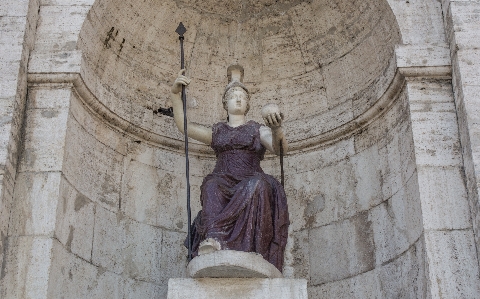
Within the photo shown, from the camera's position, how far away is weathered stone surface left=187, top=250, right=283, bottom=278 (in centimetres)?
632

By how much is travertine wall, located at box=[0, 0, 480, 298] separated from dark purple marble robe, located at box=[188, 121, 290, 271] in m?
1.11

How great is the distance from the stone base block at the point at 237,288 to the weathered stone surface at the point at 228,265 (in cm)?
5

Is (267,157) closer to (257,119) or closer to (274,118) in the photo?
(257,119)

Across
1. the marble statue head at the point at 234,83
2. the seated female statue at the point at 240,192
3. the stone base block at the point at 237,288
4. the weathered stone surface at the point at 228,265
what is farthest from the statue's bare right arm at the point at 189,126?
the stone base block at the point at 237,288

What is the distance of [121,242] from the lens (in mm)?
7863

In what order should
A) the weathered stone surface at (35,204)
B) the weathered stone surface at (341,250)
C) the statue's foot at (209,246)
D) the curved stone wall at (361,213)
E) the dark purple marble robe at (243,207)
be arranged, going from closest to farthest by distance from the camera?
the statue's foot at (209,246) → the dark purple marble robe at (243,207) → the weathered stone surface at (35,204) → the curved stone wall at (361,213) → the weathered stone surface at (341,250)

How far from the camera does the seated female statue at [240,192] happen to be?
6.73 metres

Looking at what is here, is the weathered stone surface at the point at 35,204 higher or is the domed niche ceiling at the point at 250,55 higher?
the domed niche ceiling at the point at 250,55

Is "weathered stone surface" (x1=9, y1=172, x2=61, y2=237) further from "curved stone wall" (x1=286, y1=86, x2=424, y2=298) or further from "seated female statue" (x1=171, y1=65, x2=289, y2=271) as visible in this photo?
"curved stone wall" (x1=286, y1=86, x2=424, y2=298)

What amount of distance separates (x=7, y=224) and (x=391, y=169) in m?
3.55

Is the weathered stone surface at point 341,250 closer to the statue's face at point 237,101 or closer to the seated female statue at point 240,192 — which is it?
the seated female statue at point 240,192

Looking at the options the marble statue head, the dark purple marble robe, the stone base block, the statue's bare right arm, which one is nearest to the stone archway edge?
the statue's bare right arm

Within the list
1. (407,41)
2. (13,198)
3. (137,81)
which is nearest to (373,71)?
(407,41)

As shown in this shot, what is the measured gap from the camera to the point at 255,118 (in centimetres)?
920
